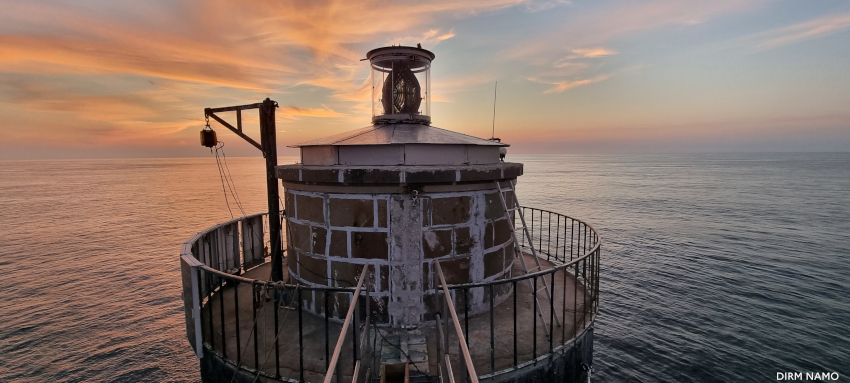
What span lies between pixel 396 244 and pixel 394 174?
1.49 meters

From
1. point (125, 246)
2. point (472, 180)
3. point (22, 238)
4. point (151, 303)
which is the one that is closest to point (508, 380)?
point (472, 180)

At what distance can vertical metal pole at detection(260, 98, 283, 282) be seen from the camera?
1075 cm

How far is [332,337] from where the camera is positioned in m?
7.76

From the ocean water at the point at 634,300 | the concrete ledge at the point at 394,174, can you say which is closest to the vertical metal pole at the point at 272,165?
the concrete ledge at the point at 394,174

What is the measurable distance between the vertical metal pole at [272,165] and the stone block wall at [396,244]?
232 cm

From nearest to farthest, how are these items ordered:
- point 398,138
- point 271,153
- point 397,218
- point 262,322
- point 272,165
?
point 397,218, point 262,322, point 398,138, point 271,153, point 272,165

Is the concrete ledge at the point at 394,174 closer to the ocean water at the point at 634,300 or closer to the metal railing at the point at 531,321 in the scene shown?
the metal railing at the point at 531,321

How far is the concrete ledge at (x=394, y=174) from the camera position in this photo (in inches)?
305

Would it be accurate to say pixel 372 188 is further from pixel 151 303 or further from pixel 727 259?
pixel 727 259

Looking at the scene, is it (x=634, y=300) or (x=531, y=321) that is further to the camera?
(x=634, y=300)

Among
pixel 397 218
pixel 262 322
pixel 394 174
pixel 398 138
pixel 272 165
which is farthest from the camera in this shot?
pixel 272 165

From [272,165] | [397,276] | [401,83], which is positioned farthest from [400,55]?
[397,276]

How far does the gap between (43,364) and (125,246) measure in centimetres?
1892

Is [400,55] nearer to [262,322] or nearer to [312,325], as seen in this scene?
[312,325]
